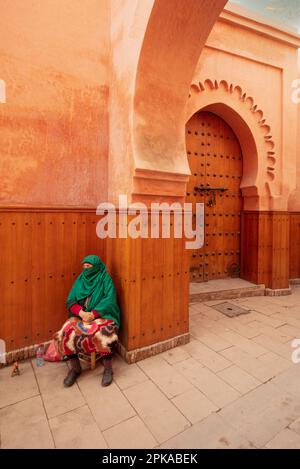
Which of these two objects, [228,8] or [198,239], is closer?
[228,8]

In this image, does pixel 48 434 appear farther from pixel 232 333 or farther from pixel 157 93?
pixel 157 93

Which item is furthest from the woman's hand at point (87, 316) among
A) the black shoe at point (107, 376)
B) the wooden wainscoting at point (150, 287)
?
the black shoe at point (107, 376)

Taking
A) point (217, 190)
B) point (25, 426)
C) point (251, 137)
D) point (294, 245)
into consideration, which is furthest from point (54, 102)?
A: point (294, 245)

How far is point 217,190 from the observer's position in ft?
17.7

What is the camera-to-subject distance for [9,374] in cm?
269

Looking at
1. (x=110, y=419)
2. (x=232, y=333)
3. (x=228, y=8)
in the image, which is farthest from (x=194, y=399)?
(x=228, y=8)

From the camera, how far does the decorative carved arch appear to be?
4871 mm

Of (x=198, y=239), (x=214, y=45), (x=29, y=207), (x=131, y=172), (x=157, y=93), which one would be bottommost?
(x=198, y=239)

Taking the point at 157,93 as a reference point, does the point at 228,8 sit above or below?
above

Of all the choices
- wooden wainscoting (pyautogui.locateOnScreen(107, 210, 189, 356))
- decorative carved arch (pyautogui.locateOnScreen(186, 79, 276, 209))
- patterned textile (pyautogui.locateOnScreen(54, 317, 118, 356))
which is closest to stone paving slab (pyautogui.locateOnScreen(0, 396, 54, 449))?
patterned textile (pyautogui.locateOnScreen(54, 317, 118, 356))

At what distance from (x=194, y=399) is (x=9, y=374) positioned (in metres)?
1.88

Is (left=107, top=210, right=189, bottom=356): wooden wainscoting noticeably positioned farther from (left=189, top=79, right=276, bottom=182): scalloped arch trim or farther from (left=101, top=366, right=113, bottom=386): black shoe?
(left=189, top=79, right=276, bottom=182): scalloped arch trim

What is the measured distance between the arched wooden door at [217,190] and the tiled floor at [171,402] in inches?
89.1

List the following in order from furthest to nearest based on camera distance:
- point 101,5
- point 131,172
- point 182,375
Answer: point 101,5 → point 131,172 → point 182,375
